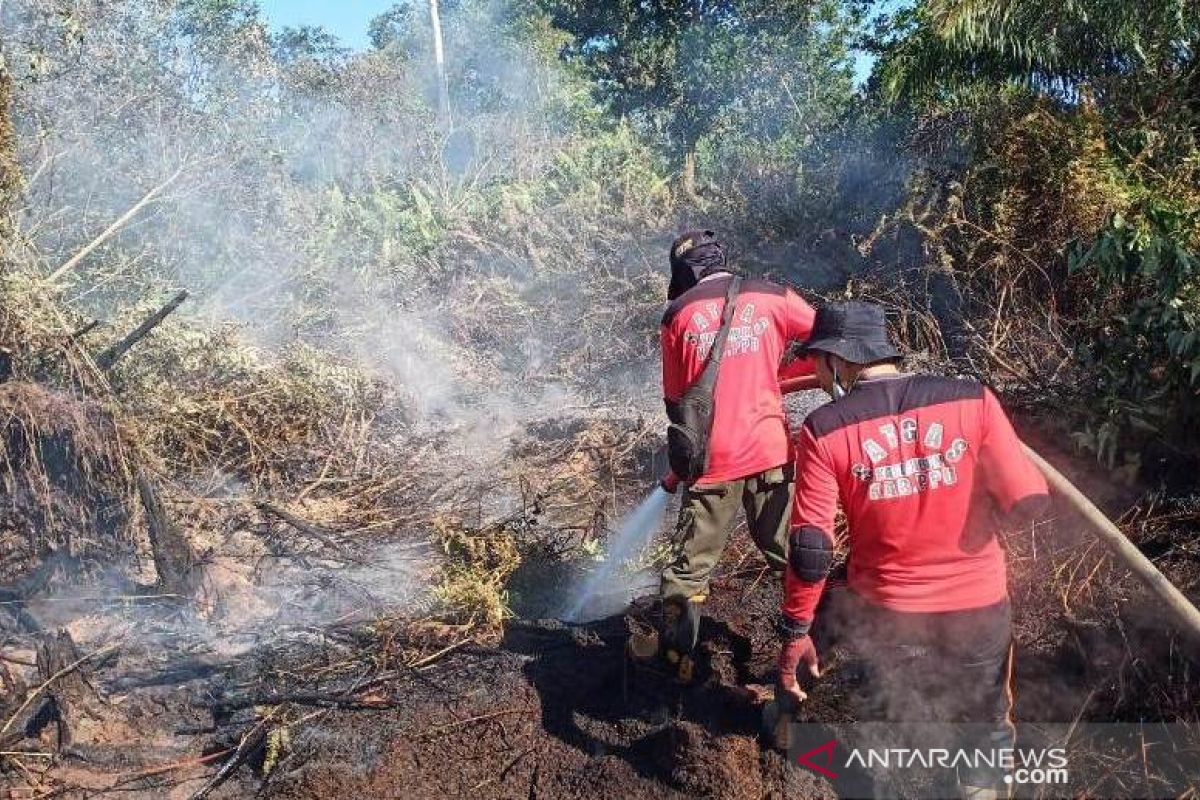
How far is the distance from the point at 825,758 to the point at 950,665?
851 millimetres

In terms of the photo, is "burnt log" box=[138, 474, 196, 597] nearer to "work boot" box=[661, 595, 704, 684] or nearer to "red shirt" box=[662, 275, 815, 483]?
"work boot" box=[661, 595, 704, 684]

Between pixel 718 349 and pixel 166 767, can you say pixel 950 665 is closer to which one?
pixel 718 349

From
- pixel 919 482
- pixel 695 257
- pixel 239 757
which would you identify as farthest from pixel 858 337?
pixel 239 757

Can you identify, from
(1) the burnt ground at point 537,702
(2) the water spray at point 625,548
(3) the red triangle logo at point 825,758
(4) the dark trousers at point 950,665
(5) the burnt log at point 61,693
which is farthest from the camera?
(2) the water spray at point 625,548

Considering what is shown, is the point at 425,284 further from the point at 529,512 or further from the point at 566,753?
the point at 566,753

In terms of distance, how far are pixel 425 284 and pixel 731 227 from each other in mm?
3723

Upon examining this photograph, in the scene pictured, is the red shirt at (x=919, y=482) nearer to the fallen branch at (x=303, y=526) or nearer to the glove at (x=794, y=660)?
the glove at (x=794, y=660)

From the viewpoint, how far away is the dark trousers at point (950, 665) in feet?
9.42

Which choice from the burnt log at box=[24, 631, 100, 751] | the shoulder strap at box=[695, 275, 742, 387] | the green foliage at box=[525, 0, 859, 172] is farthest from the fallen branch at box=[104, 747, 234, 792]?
the green foliage at box=[525, 0, 859, 172]

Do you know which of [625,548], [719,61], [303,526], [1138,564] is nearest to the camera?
[1138,564]

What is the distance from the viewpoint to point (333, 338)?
944cm

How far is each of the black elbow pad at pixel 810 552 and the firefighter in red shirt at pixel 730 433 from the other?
0.99m

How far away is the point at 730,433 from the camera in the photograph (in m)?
3.84

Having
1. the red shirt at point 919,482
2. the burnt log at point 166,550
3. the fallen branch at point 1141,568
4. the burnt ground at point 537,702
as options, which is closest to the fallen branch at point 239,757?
the burnt ground at point 537,702
